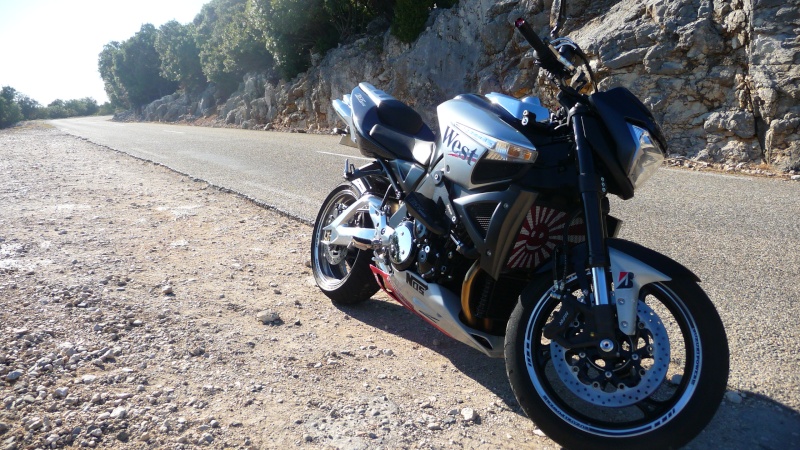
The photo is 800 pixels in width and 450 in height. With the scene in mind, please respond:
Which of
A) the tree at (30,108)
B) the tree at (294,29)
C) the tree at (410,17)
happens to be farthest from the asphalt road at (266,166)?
the tree at (30,108)

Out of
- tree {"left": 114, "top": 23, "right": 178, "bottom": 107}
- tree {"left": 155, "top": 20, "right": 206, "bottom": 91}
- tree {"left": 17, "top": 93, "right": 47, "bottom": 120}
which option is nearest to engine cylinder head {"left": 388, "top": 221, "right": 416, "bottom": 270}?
tree {"left": 155, "top": 20, "right": 206, "bottom": 91}

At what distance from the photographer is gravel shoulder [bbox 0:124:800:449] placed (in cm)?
271

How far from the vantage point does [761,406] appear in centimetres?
287

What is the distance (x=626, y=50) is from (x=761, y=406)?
11621 mm

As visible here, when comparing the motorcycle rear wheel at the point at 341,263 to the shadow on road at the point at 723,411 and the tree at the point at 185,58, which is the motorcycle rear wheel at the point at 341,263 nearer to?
the shadow on road at the point at 723,411

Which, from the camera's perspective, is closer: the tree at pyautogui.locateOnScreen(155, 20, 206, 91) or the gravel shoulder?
the gravel shoulder

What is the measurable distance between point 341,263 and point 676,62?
10275mm

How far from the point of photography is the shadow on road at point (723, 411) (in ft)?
8.53

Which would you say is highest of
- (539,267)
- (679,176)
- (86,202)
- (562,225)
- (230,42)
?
(230,42)

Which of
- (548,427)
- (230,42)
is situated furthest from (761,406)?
(230,42)

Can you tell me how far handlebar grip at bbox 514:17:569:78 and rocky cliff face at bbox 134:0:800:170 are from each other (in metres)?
8.94

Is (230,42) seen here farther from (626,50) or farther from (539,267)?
(539,267)

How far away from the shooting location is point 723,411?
283 centimetres

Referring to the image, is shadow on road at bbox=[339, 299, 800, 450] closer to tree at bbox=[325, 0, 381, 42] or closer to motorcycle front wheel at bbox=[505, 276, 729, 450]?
motorcycle front wheel at bbox=[505, 276, 729, 450]
